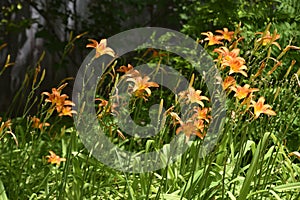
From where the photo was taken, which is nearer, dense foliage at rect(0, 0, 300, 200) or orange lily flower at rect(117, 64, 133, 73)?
dense foliage at rect(0, 0, 300, 200)

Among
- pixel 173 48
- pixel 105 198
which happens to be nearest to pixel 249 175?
pixel 105 198

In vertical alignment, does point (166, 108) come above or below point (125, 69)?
below

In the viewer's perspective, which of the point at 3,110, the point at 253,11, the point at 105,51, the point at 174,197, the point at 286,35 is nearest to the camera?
the point at 105,51

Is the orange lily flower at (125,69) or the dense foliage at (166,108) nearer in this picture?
the dense foliage at (166,108)

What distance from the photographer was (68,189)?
247cm

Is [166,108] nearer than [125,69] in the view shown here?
No

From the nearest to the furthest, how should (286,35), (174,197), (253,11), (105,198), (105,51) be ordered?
(105,51) → (174,197) → (105,198) → (286,35) → (253,11)

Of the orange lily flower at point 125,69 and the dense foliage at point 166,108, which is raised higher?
the orange lily flower at point 125,69

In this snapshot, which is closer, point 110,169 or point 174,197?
point 174,197

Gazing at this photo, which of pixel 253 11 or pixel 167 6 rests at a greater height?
pixel 253 11

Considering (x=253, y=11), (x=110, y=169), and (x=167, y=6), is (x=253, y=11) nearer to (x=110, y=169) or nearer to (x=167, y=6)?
(x=110, y=169)

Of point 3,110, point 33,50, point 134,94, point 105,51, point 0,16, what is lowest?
point 3,110

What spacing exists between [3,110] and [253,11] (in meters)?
2.92

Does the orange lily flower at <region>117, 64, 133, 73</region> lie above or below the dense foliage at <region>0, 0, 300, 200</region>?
above
